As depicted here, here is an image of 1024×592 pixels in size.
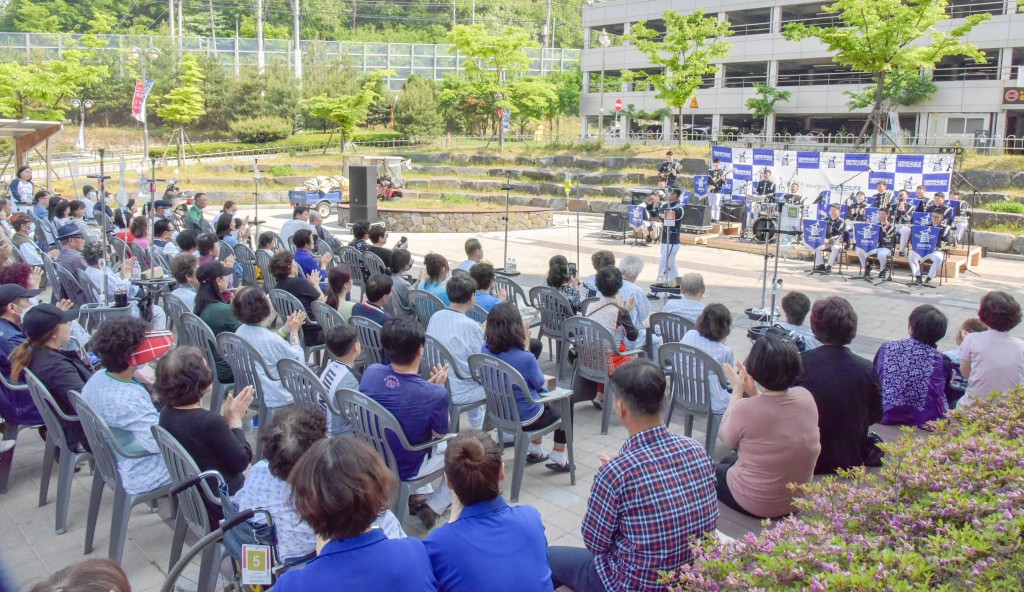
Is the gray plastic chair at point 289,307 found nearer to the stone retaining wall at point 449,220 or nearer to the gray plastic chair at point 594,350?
the gray plastic chair at point 594,350

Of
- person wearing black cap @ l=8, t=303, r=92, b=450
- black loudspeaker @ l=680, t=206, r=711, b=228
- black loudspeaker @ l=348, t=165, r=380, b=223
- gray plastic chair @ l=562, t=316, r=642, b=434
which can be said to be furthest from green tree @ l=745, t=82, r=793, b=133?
person wearing black cap @ l=8, t=303, r=92, b=450

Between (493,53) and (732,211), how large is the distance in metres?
21.9

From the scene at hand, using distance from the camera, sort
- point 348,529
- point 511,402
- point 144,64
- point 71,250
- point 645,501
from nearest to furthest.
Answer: point 348,529 → point 645,501 → point 511,402 → point 71,250 → point 144,64

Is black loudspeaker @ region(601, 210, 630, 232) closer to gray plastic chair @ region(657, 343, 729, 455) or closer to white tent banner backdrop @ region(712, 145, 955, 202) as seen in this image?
white tent banner backdrop @ region(712, 145, 955, 202)

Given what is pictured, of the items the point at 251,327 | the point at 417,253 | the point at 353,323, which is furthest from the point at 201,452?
the point at 417,253

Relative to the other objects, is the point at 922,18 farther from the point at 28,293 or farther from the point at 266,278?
the point at 28,293

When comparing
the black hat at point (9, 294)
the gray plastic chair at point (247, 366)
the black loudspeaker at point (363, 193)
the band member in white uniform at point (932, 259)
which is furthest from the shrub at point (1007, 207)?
the black hat at point (9, 294)

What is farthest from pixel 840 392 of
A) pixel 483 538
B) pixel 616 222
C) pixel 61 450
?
pixel 616 222

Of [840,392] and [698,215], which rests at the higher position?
[698,215]

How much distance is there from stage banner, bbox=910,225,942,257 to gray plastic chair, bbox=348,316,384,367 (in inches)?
440

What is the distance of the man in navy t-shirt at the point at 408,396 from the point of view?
4.30 m

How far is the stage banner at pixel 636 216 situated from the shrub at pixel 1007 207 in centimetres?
918

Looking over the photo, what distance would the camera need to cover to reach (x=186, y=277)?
7.14 m

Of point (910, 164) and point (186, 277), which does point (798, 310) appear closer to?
point (186, 277)
